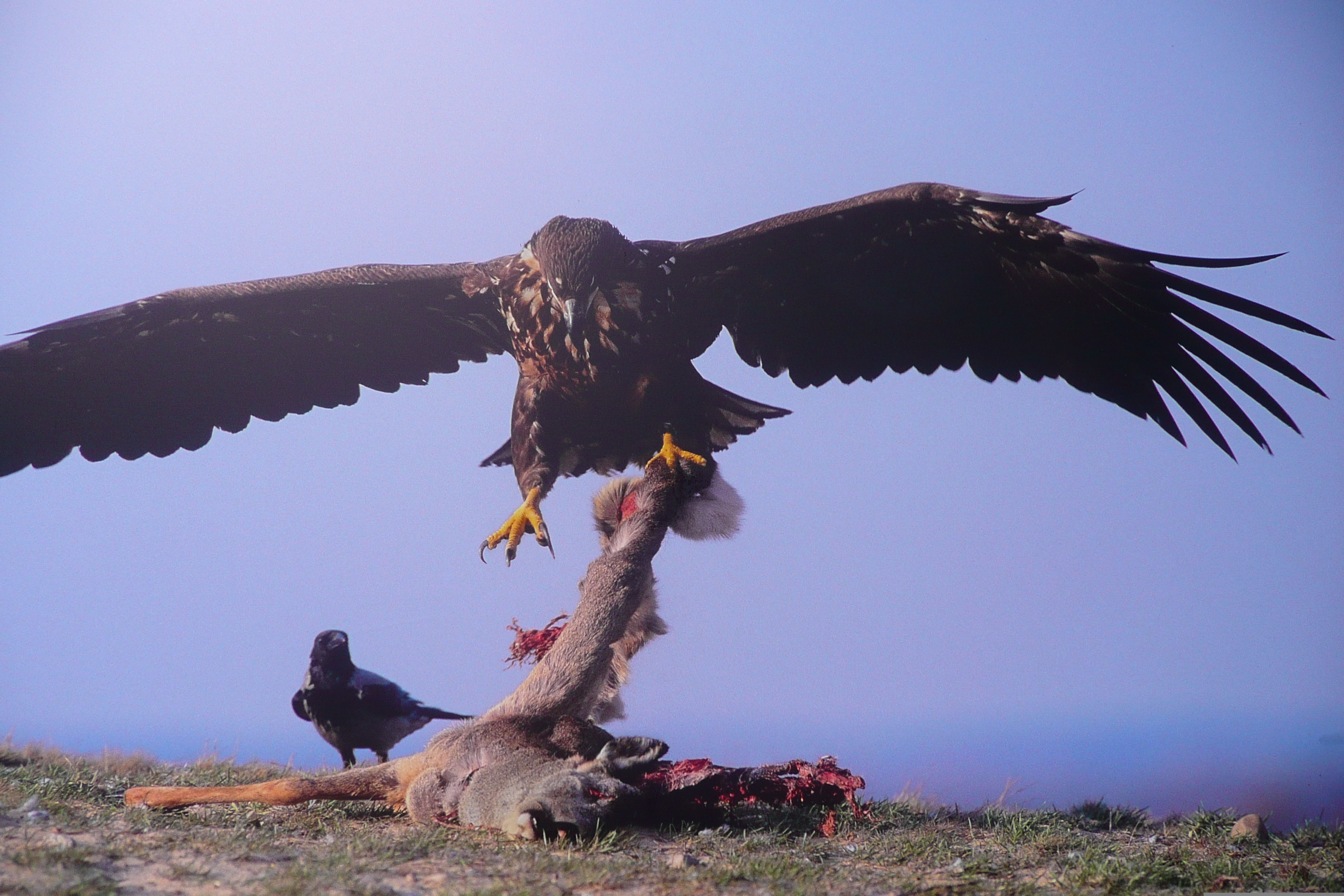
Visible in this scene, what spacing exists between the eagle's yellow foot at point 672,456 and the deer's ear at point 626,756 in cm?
146

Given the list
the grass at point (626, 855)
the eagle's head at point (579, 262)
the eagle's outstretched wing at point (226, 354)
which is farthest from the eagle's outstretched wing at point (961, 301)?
the grass at point (626, 855)

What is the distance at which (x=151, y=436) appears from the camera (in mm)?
5562

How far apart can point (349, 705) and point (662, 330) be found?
3284 mm

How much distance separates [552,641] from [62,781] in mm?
2187

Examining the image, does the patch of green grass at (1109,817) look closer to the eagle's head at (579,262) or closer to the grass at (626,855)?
the grass at (626,855)

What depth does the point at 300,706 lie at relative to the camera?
5.86 metres

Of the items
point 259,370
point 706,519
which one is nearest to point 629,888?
point 706,519

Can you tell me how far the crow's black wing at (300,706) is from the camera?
5809 millimetres

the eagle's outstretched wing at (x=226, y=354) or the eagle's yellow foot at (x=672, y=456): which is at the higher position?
the eagle's outstretched wing at (x=226, y=354)

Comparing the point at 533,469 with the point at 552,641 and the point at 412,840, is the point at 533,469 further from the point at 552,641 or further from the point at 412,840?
the point at 412,840

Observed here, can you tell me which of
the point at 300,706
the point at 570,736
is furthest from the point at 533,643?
the point at 300,706

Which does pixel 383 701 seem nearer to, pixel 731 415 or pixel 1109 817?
pixel 731 415

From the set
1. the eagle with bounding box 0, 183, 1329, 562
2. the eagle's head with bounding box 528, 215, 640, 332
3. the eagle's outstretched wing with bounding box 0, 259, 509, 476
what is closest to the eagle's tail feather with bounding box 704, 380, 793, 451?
the eagle with bounding box 0, 183, 1329, 562

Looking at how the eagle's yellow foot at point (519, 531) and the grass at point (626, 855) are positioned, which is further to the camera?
the eagle's yellow foot at point (519, 531)
